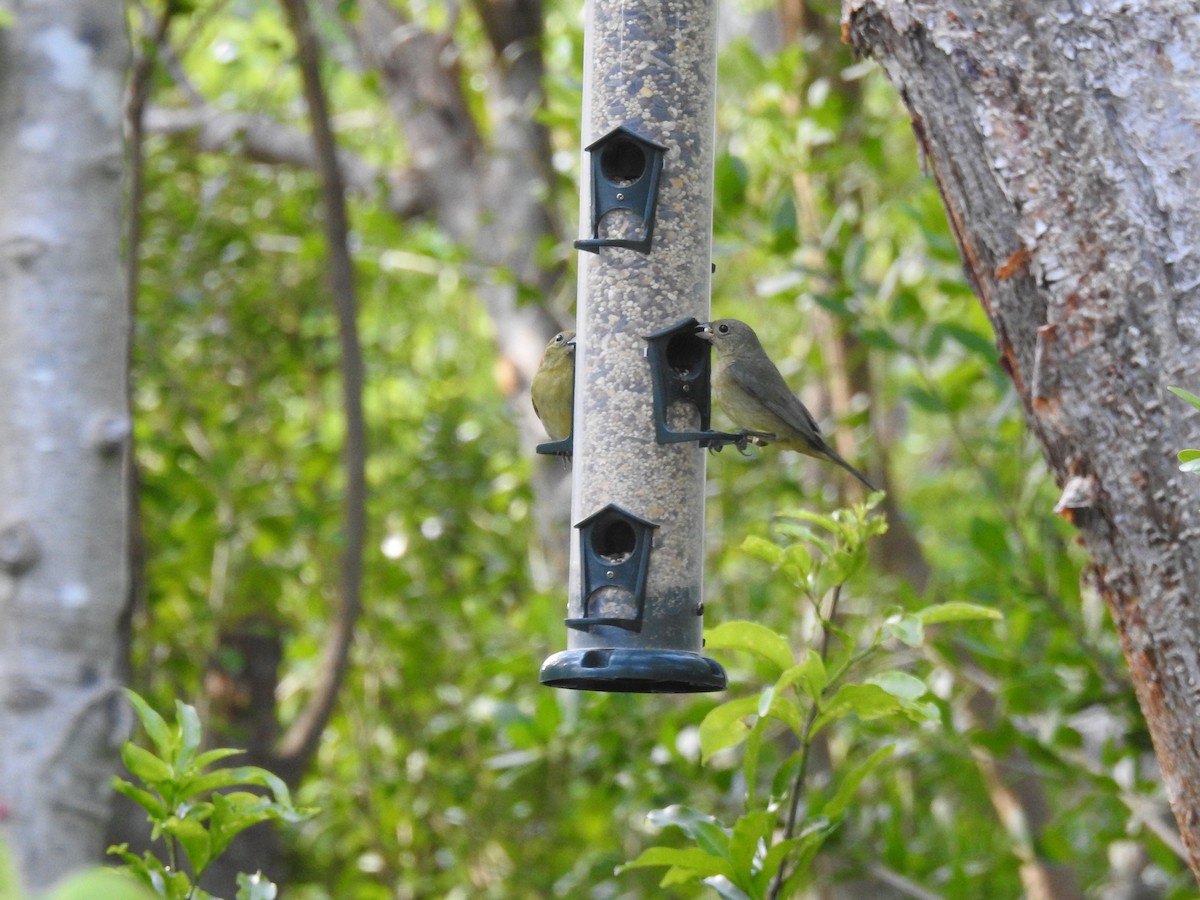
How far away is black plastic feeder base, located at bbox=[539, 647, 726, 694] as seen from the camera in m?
3.19

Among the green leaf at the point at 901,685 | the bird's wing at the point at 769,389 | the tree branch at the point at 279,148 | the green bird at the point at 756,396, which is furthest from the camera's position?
Result: the tree branch at the point at 279,148

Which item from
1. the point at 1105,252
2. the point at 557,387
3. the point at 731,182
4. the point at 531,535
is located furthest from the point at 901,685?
the point at 531,535

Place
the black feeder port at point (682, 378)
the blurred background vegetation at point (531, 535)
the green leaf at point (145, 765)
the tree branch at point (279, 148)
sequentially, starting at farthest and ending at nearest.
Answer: the tree branch at point (279, 148) < the blurred background vegetation at point (531, 535) < the black feeder port at point (682, 378) < the green leaf at point (145, 765)

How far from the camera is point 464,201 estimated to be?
6996mm

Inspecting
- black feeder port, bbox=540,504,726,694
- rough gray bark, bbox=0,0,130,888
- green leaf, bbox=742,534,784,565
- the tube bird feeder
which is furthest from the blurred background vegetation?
green leaf, bbox=742,534,784,565

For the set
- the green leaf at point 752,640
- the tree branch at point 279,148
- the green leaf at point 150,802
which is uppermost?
the tree branch at point 279,148

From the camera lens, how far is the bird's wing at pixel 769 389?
446 centimetres

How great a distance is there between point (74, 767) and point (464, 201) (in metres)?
4.00

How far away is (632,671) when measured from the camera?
3186 mm

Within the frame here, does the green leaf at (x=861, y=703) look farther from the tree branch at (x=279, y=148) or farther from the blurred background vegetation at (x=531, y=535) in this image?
the tree branch at (x=279, y=148)

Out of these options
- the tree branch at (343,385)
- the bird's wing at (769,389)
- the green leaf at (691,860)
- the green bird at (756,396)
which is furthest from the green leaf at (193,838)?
the tree branch at (343,385)

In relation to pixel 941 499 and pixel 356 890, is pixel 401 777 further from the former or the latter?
pixel 941 499

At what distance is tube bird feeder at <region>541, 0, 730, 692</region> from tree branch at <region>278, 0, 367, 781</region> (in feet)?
5.78

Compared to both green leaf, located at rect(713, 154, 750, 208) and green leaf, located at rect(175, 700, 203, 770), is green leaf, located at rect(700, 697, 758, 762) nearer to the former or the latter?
green leaf, located at rect(175, 700, 203, 770)
